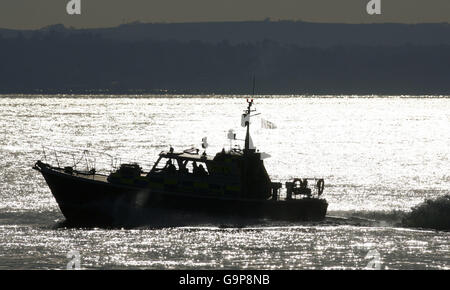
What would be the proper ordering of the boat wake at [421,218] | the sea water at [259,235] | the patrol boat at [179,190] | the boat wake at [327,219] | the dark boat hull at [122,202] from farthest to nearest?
the boat wake at [421,218] → the boat wake at [327,219] → the patrol boat at [179,190] → the dark boat hull at [122,202] → the sea water at [259,235]

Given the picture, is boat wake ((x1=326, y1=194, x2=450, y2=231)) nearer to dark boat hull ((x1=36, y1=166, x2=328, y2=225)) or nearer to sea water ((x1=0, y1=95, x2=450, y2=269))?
sea water ((x1=0, y1=95, x2=450, y2=269))

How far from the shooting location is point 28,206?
190 feet

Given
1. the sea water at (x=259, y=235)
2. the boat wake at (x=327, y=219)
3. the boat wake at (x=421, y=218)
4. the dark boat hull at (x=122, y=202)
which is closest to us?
the sea water at (x=259, y=235)

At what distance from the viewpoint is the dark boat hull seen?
50.6 metres

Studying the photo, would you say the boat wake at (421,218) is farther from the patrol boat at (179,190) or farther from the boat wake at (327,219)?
the patrol boat at (179,190)

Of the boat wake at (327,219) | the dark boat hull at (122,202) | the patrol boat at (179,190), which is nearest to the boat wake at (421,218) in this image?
the boat wake at (327,219)

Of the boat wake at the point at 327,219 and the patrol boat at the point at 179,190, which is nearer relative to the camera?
the patrol boat at the point at 179,190

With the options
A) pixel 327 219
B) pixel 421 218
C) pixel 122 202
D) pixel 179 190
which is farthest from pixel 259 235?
pixel 421 218

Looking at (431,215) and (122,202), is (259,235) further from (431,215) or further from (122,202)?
(431,215)

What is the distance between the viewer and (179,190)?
167ft

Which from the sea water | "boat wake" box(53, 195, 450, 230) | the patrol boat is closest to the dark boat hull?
the patrol boat

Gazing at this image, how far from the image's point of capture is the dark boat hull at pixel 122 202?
1991 inches
